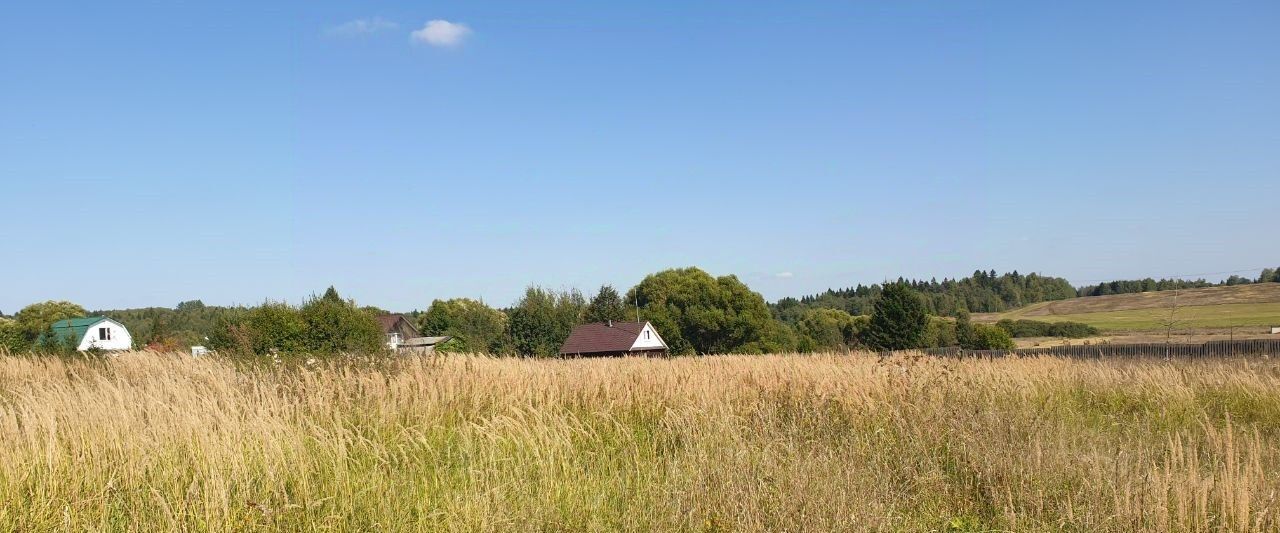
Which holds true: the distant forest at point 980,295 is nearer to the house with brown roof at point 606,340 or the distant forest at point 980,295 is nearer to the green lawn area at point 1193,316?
the green lawn area at point 1193,316

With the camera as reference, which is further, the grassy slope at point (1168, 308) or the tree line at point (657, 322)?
the grassy slope at point (1168, 308)

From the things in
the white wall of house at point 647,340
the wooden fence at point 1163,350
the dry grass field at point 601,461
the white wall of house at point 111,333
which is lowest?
the wooden fence at point 1163,350

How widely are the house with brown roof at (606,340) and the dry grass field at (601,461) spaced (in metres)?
45.3

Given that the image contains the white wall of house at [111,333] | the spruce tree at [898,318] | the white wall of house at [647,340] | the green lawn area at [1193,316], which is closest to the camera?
the spruce tree at [898,318]

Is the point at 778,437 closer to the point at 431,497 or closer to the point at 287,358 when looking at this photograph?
the point at 431,497

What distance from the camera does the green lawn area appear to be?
63.8m

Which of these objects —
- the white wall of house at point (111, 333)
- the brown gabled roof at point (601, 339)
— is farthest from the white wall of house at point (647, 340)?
the white wall of house at point (111, 333)

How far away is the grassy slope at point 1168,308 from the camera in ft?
220

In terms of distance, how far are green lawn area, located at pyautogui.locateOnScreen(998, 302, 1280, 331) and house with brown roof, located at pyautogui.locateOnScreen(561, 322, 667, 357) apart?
1392 inches

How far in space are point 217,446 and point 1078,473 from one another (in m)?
5.71

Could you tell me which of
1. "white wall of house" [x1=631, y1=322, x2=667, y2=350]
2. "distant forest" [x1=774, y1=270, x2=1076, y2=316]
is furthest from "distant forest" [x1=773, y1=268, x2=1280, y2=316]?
"white wall of house" [x1=631, y1=322, x2=667, y2=350]

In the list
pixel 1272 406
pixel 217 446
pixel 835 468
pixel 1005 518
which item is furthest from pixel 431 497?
pixel 1272 406

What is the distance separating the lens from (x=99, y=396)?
6980mm

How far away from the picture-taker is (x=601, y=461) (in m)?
6.36
